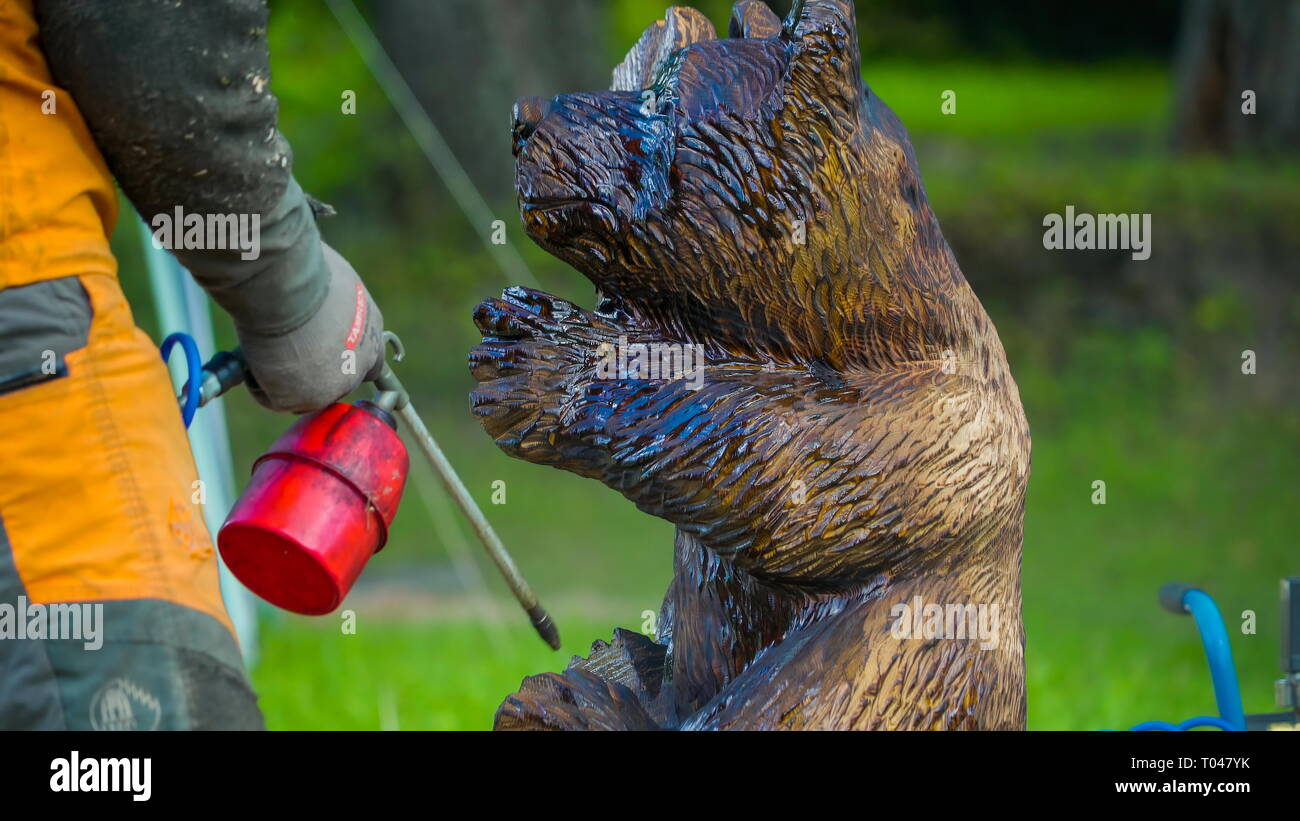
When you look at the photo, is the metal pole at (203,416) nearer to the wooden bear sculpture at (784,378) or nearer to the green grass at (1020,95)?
the wooden bear sculpture at (784,378)

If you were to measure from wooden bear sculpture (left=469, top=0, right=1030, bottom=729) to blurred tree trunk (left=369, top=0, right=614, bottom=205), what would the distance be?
5334 millimetres

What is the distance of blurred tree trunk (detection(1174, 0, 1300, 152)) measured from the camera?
285 inches

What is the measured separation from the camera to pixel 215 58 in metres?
1.56

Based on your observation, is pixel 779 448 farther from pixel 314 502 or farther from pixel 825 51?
pixel 314 502

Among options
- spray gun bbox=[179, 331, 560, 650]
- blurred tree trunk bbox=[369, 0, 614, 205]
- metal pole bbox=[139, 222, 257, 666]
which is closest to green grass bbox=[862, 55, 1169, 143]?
blurred tree trunk bbox=[369, 0, 614, 205]

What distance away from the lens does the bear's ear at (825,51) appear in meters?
1.30

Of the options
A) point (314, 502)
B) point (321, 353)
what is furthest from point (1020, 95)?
point (314, 502)

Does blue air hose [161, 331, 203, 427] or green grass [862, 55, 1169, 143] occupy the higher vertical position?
green grass [862, 55, 1169, 143]

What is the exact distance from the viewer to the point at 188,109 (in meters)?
1.57

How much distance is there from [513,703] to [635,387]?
33 cm

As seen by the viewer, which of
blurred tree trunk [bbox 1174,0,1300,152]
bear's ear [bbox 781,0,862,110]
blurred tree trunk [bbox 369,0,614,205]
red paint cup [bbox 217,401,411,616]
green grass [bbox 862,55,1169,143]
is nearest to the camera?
bear's ear [bbox 781,0,862,110]

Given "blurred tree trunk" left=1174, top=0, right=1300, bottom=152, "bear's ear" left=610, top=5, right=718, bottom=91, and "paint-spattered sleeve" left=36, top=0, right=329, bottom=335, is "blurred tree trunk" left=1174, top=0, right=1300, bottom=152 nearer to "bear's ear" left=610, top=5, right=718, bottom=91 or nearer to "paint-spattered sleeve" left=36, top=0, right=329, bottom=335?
"bear's ear" left=610, top=5, right=718, bottom=91

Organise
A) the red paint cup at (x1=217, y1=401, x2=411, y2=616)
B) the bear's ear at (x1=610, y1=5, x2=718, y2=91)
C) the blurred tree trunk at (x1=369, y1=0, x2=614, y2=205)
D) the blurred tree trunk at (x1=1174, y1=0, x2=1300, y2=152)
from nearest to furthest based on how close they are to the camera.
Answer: the bear's ear at (x1=610, y1=5, x2=718, y2=91), the red paint cup at (x1=217, y1=401, x2=411, y2=616), the blurred tree trunk at (x1=369, y1=0, x2=614, y2=205), the blurred tree trunk at (x1=1174, y1=0, x2=1300, y2=152)

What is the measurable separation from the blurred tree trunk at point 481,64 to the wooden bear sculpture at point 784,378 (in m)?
5.33
